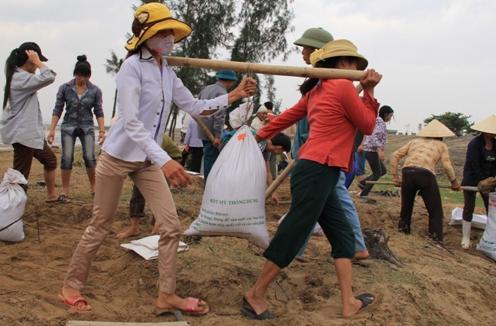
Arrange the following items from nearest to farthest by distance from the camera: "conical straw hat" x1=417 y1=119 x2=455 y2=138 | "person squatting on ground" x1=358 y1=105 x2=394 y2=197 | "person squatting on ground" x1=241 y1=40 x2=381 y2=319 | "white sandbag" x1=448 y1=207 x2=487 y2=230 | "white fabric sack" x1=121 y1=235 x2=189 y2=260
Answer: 1. "person squatting on ground" x1=241 y1=40 x2=381 y2=319
2. "white fabric sack" x1=121 y1=235 x2=189 y2=260
3. "conical straw hat" x1=417 y1=119 x2=455 y2=138
4. "white sandbag" x1=448 y1=207 x2=487 y2=230
5. "person squatting on ground" x1=358 y1=105 x2=394 y2=197

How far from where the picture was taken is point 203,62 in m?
3.55

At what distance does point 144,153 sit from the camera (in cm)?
326

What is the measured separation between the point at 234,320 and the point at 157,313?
49 centimetres

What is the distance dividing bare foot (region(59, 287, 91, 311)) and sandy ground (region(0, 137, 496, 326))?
0.18ft

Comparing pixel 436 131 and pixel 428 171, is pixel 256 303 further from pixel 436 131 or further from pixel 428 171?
pixel 436 131

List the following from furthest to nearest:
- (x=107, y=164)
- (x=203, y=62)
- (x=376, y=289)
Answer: (x=376, y=289)
(x=203, y=62)
(x=107, y=164)

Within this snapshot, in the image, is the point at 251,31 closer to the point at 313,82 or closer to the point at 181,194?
the point at 181,194

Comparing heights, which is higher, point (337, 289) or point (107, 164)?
point (107, 164)

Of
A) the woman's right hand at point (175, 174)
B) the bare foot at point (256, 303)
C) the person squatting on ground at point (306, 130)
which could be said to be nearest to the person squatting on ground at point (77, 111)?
the person squatting on ground at point (306, 130)

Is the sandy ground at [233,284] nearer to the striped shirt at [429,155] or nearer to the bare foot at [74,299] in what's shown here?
the bare foot at [74,299]

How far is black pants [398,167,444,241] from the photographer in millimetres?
6113

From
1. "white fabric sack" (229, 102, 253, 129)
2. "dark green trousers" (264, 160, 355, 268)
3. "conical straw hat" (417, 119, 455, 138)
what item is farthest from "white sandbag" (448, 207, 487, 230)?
"dark green trousers" (264, 160, 355, 268)

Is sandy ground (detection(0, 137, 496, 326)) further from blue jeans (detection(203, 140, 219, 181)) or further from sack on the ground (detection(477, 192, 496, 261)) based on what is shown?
blue jeans (detection(203, 140, 219, 181))

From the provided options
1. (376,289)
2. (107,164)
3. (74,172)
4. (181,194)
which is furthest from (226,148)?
(74,172)
